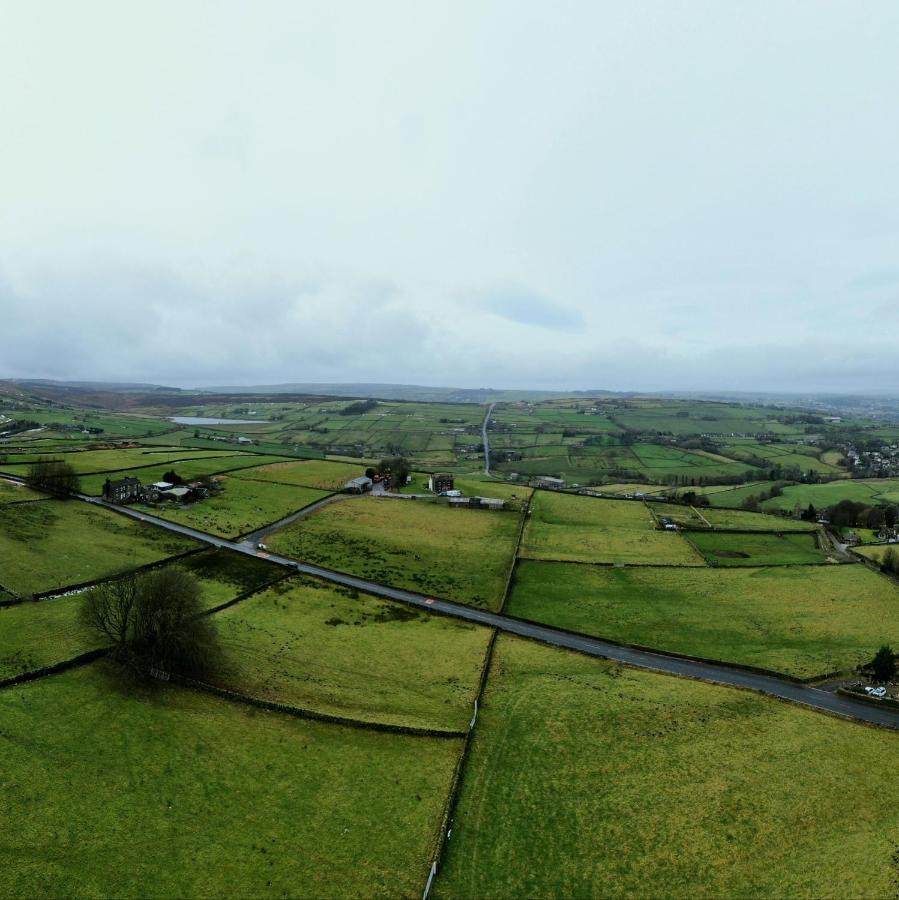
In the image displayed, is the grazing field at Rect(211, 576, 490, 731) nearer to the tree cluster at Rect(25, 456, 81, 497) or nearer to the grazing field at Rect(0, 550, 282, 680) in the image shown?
the grazing field at Rect(0, 550, 282, 680)

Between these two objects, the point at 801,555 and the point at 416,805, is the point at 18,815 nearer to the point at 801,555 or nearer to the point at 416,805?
the point at 416,805

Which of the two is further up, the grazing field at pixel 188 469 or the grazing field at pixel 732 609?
the grazing field at pixel 188 469

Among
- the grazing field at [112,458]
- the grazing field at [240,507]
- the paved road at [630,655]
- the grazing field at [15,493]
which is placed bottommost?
the paved road at [630,655]

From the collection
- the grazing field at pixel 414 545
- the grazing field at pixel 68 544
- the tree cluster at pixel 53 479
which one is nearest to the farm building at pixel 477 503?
the grazing field at pixel 414 545

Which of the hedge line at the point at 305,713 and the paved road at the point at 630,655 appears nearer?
the hedge line at the point at 305,713

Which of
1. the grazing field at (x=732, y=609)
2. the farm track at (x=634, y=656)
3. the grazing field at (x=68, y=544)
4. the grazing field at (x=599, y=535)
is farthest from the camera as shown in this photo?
the grazing field at (x=599, y=535)

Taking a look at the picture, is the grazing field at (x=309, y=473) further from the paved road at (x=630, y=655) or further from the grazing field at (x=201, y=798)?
the grazing field at (x=201, y=798)

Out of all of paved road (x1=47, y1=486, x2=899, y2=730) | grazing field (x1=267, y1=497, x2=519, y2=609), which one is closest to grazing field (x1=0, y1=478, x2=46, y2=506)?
paved road (x1=47, y1=486, x2=899, y2=730)

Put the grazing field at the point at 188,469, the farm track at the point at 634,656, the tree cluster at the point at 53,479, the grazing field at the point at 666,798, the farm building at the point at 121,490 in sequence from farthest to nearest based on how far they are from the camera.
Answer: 1. the grazing field at the point at 188,469
2. the farm building at the point at 121,490
3. the tree cluster at the point at 53,479
4. the farm track at the point at 634,656
5. the grazing field at the point at 666,798
